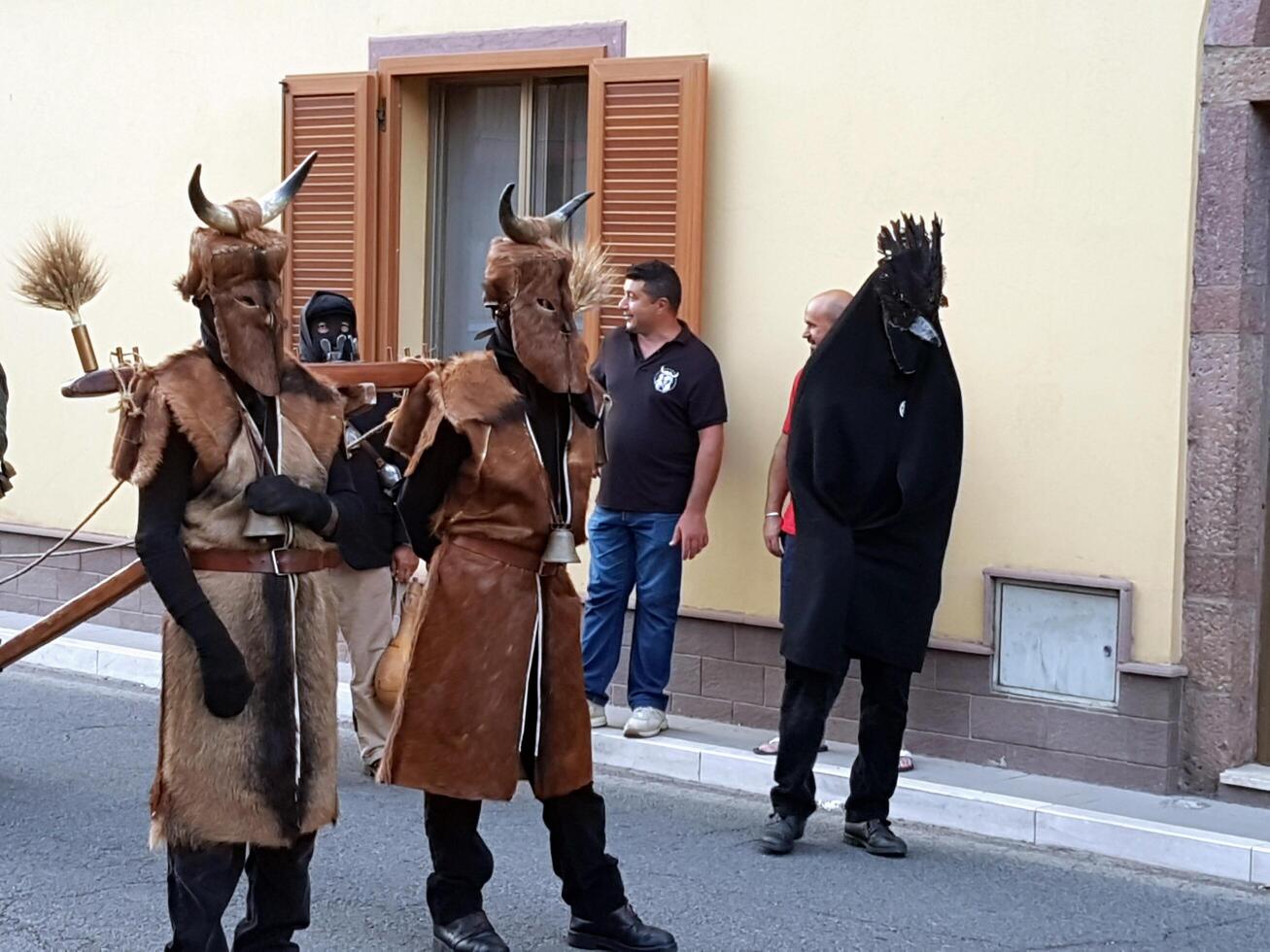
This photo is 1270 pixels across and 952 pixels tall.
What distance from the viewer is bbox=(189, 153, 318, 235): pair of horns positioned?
453 centimetres

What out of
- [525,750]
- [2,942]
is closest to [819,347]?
[525,750]

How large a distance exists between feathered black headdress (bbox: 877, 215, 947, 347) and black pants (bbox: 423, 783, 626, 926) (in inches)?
84.6

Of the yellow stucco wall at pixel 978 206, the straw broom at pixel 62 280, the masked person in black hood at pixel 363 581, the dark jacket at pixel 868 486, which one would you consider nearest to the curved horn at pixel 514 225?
the straw broom at pixel 62 280

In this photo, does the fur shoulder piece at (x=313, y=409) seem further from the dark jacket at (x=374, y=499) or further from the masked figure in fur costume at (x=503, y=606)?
the dark jacket at (x=374, y=499)

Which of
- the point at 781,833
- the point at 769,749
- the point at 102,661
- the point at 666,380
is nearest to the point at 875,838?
the point at 781,833

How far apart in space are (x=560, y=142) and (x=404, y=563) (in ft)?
11.5

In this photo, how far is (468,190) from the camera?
1002cm

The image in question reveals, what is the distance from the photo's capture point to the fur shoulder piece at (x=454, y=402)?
516 cm

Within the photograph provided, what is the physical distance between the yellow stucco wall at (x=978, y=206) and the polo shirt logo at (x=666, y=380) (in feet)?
1.59

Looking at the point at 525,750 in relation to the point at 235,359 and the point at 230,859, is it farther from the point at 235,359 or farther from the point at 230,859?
the point at 235,359

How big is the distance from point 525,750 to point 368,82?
17.5 feet

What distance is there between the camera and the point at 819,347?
21.6ft

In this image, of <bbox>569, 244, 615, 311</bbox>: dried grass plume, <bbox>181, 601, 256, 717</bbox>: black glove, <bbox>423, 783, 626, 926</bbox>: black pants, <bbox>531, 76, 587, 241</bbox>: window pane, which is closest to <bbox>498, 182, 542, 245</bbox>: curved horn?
<bbox>569, 244, 615, 311</bbox>: dried grass plume

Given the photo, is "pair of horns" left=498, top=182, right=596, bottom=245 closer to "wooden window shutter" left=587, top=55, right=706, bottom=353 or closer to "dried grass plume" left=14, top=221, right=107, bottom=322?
"dried grass plume" left=14, top=221, right=107, bottom=322
